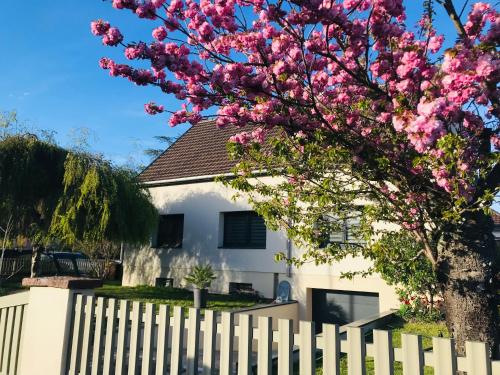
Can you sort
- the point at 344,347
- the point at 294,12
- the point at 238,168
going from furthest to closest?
the point at 238,168 < the point at 294,12 < the point at 344,347

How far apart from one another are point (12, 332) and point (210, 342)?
317 cm

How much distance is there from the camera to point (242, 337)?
334 cm

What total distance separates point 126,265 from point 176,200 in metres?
3.78

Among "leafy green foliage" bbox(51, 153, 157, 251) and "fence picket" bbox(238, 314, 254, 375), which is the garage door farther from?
"fence picket" bbox(238, 314, 254, 375)

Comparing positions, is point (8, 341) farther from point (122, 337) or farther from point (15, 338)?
point (122, 337)

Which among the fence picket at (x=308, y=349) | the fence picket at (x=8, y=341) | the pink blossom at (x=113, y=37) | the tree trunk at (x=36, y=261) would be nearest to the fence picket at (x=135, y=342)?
the fence picket at (x=308, y=349)

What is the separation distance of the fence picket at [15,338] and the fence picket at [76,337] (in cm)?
113

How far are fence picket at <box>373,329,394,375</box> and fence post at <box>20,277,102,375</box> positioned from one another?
3.33 meters

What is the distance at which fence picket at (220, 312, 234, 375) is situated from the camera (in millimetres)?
3385

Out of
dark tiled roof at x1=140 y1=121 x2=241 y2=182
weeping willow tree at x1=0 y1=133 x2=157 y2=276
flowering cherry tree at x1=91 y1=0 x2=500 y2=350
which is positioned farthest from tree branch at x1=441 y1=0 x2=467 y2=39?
weeping willow tree at x1=0 y1=133 x2=157 y2=276

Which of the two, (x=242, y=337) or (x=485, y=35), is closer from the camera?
(x=242, y=337)

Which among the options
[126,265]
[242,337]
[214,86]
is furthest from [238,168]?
[126,265]

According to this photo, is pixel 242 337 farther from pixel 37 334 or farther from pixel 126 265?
pixel 126 265

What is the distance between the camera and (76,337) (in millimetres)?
4352
